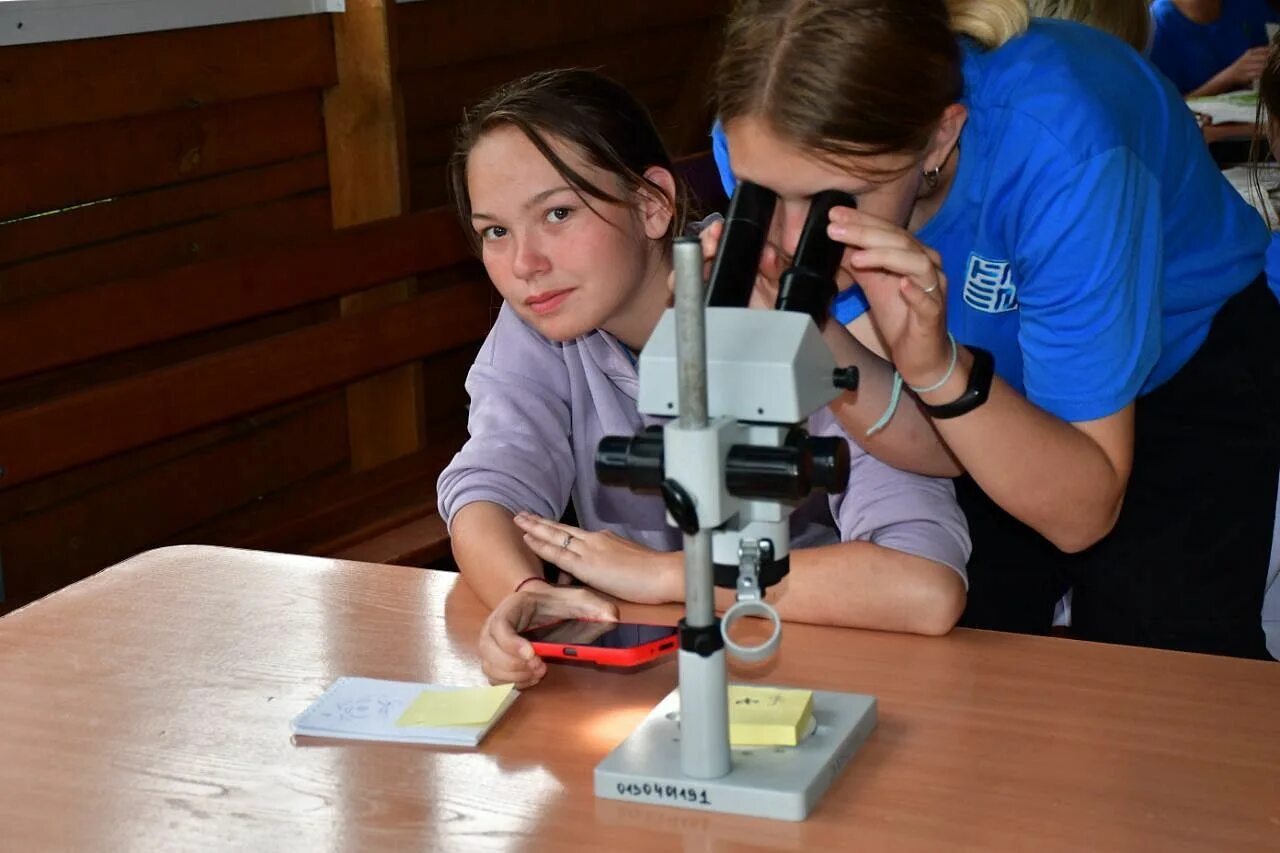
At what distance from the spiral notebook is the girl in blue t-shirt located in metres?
0.49

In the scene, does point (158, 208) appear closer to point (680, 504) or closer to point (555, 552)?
point (555, 552)

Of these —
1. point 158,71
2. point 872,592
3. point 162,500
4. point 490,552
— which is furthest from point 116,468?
point 872,592

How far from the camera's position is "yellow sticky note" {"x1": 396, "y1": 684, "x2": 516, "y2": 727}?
1.34 m

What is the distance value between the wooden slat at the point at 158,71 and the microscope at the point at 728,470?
208cm

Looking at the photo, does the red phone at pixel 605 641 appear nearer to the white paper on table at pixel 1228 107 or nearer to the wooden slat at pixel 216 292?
the wooden slat at pixel 216 292

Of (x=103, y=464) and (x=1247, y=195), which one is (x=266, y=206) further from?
(x=1247, y=195)

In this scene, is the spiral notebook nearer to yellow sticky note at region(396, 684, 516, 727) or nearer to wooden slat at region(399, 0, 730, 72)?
yellow sticky note at region(396, 684, 516, 727)

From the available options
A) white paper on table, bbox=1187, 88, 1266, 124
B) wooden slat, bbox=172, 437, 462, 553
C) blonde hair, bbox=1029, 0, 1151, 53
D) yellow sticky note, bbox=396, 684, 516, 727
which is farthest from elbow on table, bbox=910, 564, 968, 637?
white paper on table, bbox=1187, 88, 1266, 124

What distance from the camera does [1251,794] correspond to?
1.19 m

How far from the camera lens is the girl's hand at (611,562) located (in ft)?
5.38

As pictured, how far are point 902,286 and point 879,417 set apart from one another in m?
0.29

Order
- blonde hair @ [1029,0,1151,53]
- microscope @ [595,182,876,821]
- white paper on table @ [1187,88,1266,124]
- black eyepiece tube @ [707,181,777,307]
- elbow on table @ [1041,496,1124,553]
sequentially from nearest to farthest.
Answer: microscope @ [595,182,876,821]
black eyepiece tube @ [707,181,777,307]
elbow on table @ [1041,496,1124,553]
blonde hair @ [1029,0,1151,53]
white paper on table @ [1187,88,1266,124]

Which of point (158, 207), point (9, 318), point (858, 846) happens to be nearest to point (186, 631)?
point (858, 846)

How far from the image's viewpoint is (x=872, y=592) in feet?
5.04
